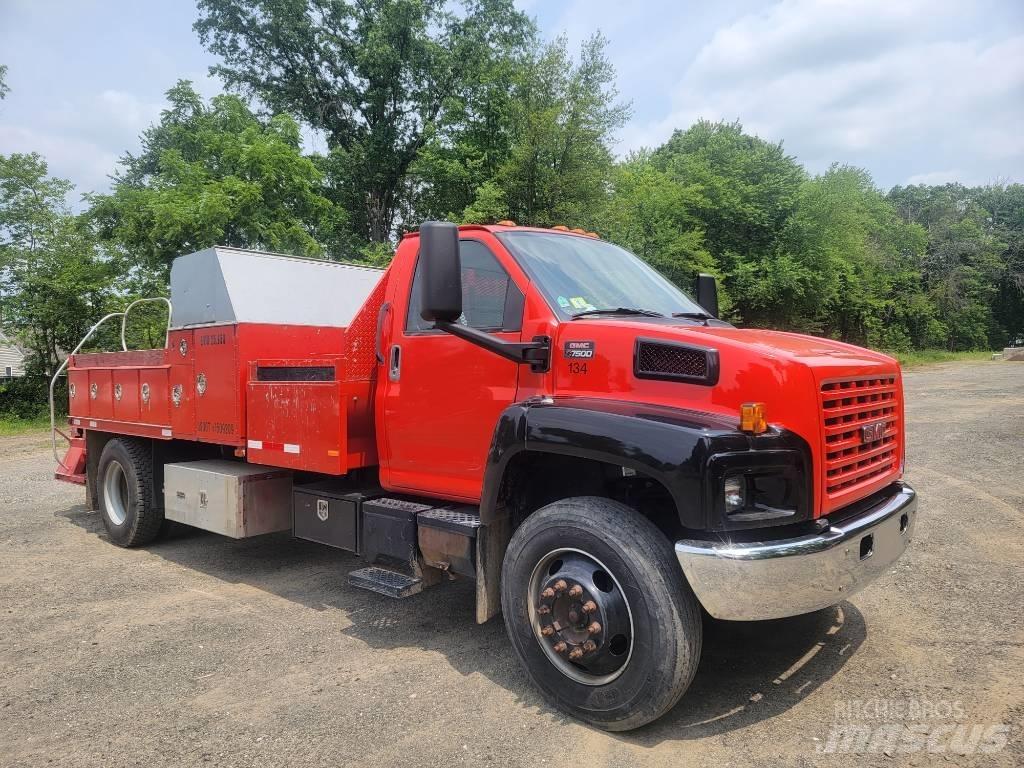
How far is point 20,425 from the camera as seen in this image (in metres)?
18.1

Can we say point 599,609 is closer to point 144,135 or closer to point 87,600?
point 87,600

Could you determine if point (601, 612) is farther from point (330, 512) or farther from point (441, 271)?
point (330, 512)

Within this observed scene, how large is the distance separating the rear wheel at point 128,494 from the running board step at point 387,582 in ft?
9.99

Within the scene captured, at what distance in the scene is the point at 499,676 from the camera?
151 inches

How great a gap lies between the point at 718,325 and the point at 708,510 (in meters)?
1.52

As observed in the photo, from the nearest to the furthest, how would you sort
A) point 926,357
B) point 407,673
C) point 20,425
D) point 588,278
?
point 407,673, point 588,278, point 20,425, point 926,357

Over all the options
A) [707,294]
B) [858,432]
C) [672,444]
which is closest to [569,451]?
[672,444]

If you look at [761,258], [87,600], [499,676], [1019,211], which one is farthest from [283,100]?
[1019,211]

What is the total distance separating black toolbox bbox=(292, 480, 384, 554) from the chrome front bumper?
7.54 ft

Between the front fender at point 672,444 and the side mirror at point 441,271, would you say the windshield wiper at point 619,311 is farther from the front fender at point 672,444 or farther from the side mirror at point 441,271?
the side mirror at point 441,271

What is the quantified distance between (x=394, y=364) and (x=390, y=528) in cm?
97

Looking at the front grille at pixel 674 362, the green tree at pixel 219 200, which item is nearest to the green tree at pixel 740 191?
the green tree at pixel 219 200

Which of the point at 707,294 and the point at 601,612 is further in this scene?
the point at 707,294

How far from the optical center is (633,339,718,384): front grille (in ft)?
10.5
